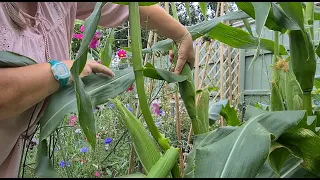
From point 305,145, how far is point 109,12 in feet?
1.62

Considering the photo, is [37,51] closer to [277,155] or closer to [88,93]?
[88,93]

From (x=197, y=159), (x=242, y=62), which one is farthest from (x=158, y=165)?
(x=242, y=62)

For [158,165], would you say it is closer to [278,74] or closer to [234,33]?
[278,74]

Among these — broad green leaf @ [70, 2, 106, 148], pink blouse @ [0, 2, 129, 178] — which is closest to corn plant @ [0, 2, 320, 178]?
broad green leaf @ [70, 2, 106, 148]

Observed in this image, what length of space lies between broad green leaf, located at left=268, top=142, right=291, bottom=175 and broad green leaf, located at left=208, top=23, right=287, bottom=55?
0.93 ft

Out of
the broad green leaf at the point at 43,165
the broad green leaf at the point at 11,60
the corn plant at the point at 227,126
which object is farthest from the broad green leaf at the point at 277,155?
the broad green leaf at the point at 11,60

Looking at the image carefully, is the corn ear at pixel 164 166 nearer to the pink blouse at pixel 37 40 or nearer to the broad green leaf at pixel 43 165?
the broad green leaf at pixel 43 165

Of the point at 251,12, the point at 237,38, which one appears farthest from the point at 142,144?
the point at 237,38

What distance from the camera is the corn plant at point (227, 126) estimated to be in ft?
1.31

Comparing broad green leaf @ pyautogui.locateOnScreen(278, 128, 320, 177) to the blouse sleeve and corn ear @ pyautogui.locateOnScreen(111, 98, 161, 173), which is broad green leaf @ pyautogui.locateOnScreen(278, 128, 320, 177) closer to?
corn ear @ pyautogui.locateOnScreen(111, 98, 161, 173)

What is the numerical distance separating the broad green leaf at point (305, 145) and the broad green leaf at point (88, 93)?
0.24m

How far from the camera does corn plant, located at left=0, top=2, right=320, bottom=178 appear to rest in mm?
400

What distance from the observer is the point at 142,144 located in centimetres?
46

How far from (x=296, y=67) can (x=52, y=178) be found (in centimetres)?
39
